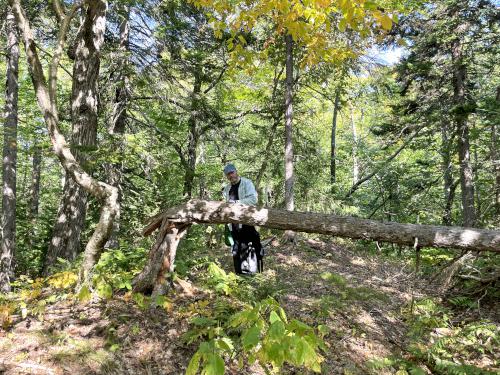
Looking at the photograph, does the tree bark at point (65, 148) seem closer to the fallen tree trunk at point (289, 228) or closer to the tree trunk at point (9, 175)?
the fallen tree trunk at point (289, 228)

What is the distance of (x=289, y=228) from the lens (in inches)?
201

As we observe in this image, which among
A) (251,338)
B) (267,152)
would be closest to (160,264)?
(251,338)

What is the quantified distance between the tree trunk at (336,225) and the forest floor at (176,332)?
3.85ft

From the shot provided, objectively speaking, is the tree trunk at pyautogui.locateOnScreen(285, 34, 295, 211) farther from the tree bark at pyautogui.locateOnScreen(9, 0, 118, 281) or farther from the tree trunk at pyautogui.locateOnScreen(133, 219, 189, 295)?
the tree bark at pyautogui.locateOnScreen(9, 0, 118, 281)

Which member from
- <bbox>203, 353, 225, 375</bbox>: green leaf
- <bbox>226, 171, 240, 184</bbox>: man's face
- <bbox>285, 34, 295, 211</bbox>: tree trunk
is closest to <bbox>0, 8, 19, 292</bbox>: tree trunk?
<bbox>226, 171, 240, 184</bbox>: man's face

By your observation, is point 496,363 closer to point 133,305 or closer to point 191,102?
point 133,305

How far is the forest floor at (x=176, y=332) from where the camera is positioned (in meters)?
3.76

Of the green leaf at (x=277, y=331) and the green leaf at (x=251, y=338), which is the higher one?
the green leaf at (x=277, y=331)

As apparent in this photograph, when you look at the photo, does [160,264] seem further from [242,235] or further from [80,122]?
[80,122]

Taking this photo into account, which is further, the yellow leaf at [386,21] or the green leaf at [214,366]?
the yellow leaf at [386,21]

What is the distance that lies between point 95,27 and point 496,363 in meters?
8.80

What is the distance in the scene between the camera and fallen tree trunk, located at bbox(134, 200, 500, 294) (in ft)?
15.2

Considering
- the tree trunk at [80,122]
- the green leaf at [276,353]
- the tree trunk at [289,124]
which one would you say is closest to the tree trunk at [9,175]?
the tree trunk at [80,122]

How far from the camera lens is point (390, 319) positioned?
6.48 m
